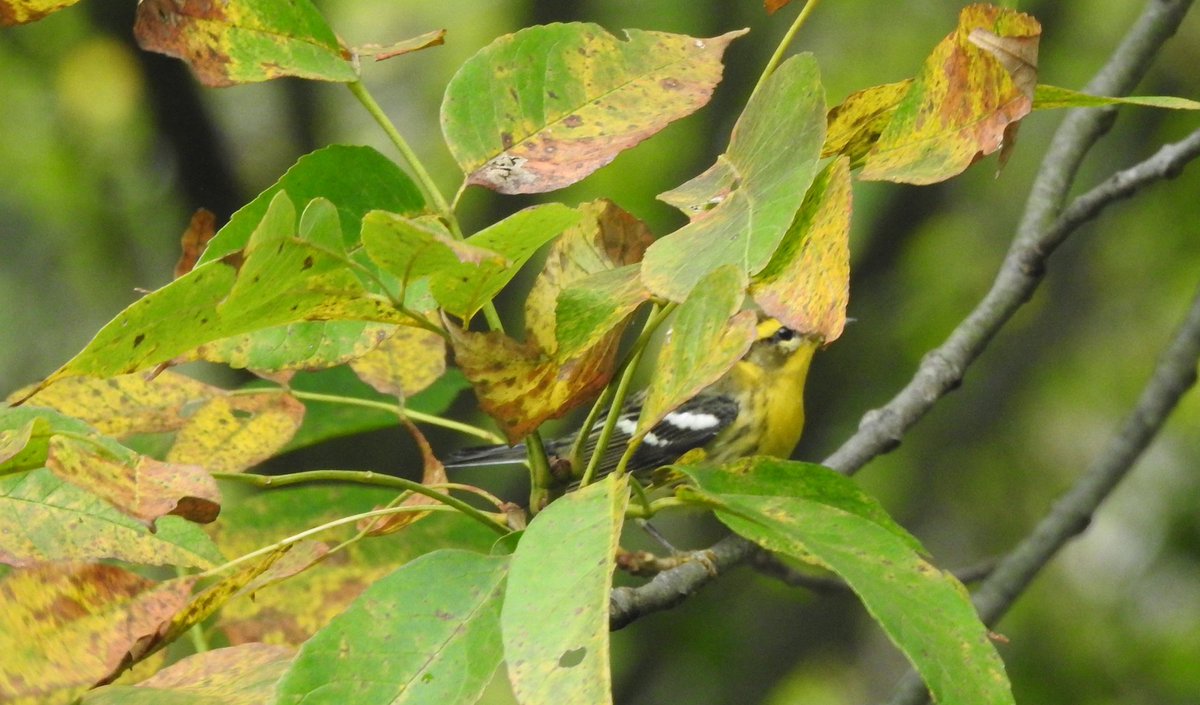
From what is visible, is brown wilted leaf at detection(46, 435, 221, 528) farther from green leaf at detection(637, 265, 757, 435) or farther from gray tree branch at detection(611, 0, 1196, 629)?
gray tree branch at detection(611, 0, 1196, 629)

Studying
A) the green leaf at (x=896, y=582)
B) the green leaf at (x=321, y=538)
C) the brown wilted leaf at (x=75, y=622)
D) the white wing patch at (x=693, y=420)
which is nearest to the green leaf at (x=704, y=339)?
the green leaf at (x=896, y=582)

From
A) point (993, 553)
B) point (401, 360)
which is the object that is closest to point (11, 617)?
point (401, 360)


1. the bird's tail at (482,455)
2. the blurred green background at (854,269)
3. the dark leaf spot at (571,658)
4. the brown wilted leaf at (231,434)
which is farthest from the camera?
the blurred green background at (854,269)

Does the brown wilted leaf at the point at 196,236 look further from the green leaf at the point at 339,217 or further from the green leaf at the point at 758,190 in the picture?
the green leaf at the point at 758,190

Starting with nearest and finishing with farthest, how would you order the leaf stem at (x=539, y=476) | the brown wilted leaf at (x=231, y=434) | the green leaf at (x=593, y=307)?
the green leaf at (x=593, y=307) < the leaf stem at (x=539, y=476) < the brown wilted leaf at (x=231, y=434)

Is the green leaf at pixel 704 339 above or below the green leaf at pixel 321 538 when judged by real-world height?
above

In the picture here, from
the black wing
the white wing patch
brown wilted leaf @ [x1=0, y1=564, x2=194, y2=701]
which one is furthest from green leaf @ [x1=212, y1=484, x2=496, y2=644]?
the white wing patch
